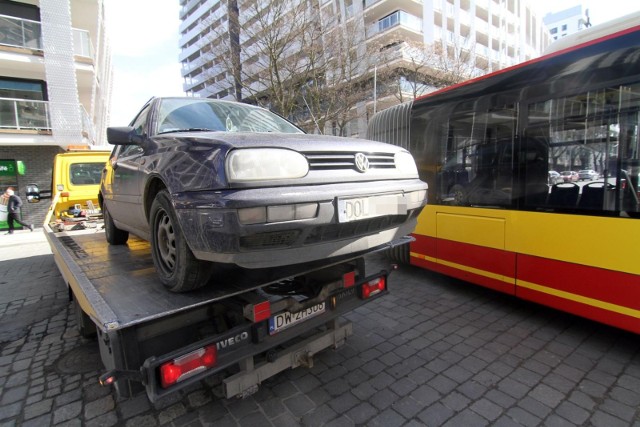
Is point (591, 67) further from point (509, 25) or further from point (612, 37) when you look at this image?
point (509, 25)

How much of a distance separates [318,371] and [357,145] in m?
1.90

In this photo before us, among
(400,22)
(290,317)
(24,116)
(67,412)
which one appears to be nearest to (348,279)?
(290,317)

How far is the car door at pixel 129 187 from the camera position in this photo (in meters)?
2.94

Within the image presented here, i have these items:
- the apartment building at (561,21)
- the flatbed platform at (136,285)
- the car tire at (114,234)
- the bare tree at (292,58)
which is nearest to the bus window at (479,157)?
the flatbed platform at (136,285)

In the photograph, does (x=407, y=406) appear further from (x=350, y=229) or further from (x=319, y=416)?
(x=350, y=229)

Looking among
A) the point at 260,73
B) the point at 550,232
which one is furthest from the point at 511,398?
the point at 260,73

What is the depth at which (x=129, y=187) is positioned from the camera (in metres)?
3.18

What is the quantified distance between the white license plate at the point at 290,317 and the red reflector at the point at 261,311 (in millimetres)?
90

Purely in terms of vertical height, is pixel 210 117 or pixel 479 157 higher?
pixel 210 117

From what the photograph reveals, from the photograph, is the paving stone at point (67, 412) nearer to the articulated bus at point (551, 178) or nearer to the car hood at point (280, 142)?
the car hood at point (280, 142)

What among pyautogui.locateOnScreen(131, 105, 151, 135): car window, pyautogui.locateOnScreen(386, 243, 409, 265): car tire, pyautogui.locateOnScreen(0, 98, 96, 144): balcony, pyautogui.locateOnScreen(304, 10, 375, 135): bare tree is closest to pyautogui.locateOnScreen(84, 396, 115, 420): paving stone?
pyautogui.locateOnScreen(131, 105, 151, 135): car window

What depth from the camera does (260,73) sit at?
49.1 feet

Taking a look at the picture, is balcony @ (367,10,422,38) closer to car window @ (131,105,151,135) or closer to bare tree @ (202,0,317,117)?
bare tree @ (202,0,317,117)

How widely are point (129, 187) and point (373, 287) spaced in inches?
93.5
